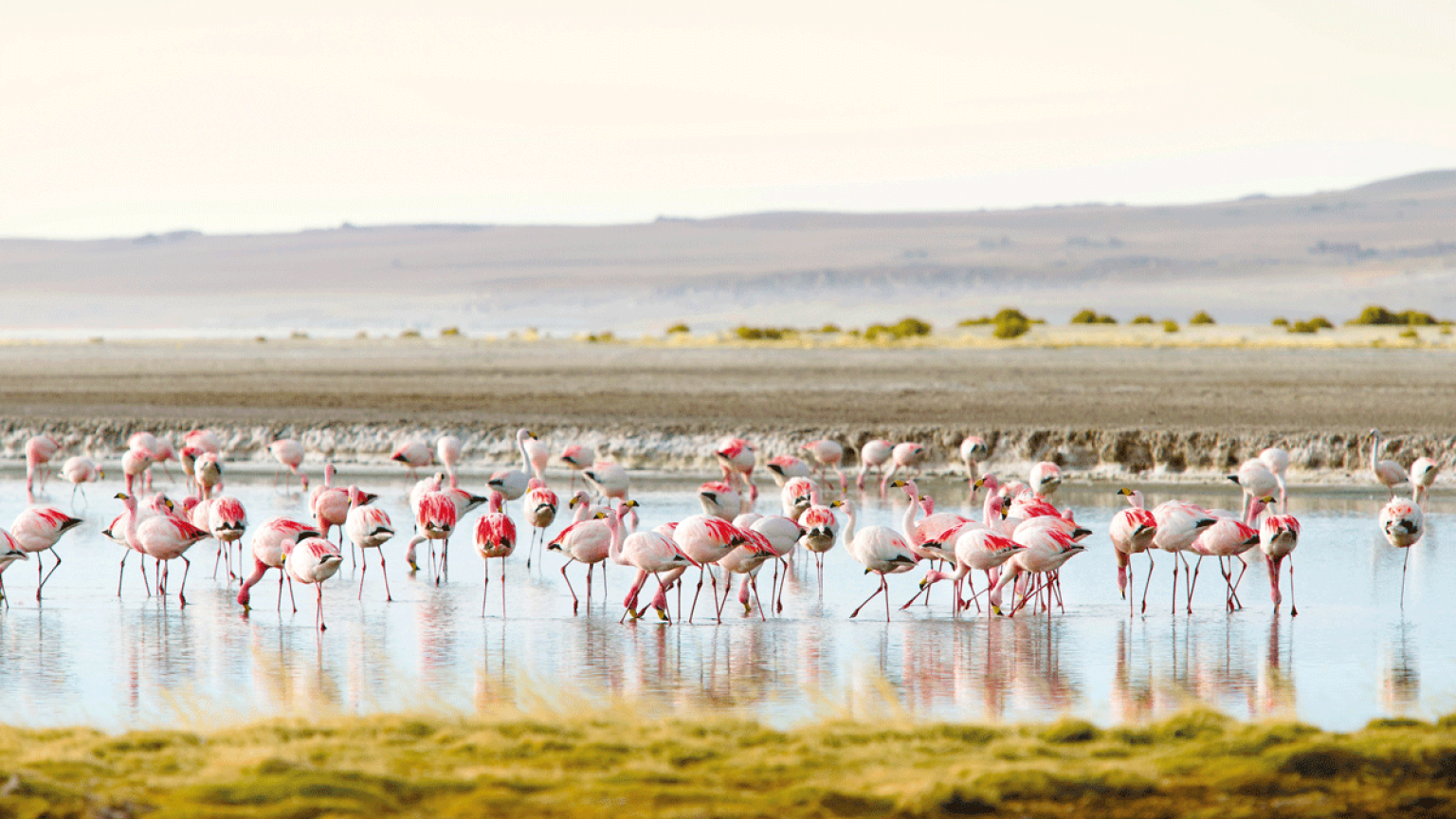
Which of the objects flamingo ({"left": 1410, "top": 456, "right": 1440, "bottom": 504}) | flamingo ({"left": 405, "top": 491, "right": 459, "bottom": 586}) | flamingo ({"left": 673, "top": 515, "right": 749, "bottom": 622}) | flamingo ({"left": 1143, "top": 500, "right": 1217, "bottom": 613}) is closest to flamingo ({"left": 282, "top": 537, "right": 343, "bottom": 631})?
flamingo ({"left": 405, "top": 491, "right": 459, "bottom": 586})

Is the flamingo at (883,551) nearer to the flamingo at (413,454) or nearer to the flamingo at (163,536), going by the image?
the flamingo at (163,536)

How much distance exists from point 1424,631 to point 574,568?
6.75 metres

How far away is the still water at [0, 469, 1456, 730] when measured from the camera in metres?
7.89

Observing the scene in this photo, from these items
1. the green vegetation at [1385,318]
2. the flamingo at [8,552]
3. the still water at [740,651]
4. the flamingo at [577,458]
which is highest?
the green vegetation at [1385,318]

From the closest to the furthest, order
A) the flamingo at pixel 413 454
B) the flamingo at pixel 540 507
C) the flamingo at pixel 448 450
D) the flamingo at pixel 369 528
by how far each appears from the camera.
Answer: the flamingo at pixel 369 528, the flamingo at pixel 540 507, the flamingo at pixel 448 450, the flamingo at pixel 413 454

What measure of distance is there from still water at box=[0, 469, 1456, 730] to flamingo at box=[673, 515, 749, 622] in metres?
0.52

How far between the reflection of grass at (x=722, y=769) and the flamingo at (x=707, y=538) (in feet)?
9.96

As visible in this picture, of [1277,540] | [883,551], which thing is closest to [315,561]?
[883,551]

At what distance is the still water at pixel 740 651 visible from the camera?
789cm

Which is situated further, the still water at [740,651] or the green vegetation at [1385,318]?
the green vegetation at [1385,318]

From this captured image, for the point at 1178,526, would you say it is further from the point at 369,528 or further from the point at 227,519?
the point at 227,519

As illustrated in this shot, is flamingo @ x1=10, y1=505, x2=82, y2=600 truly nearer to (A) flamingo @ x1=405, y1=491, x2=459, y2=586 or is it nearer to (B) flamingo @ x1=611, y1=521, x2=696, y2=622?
(A) flamingo @ x1=405, y1=491, x2=459, y2=586

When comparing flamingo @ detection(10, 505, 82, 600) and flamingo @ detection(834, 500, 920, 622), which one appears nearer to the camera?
flamingo @ detection(834, 500, 920, 622)

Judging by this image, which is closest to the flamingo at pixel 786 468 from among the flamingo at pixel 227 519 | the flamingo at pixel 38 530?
the flamingo at pixel 227 519
